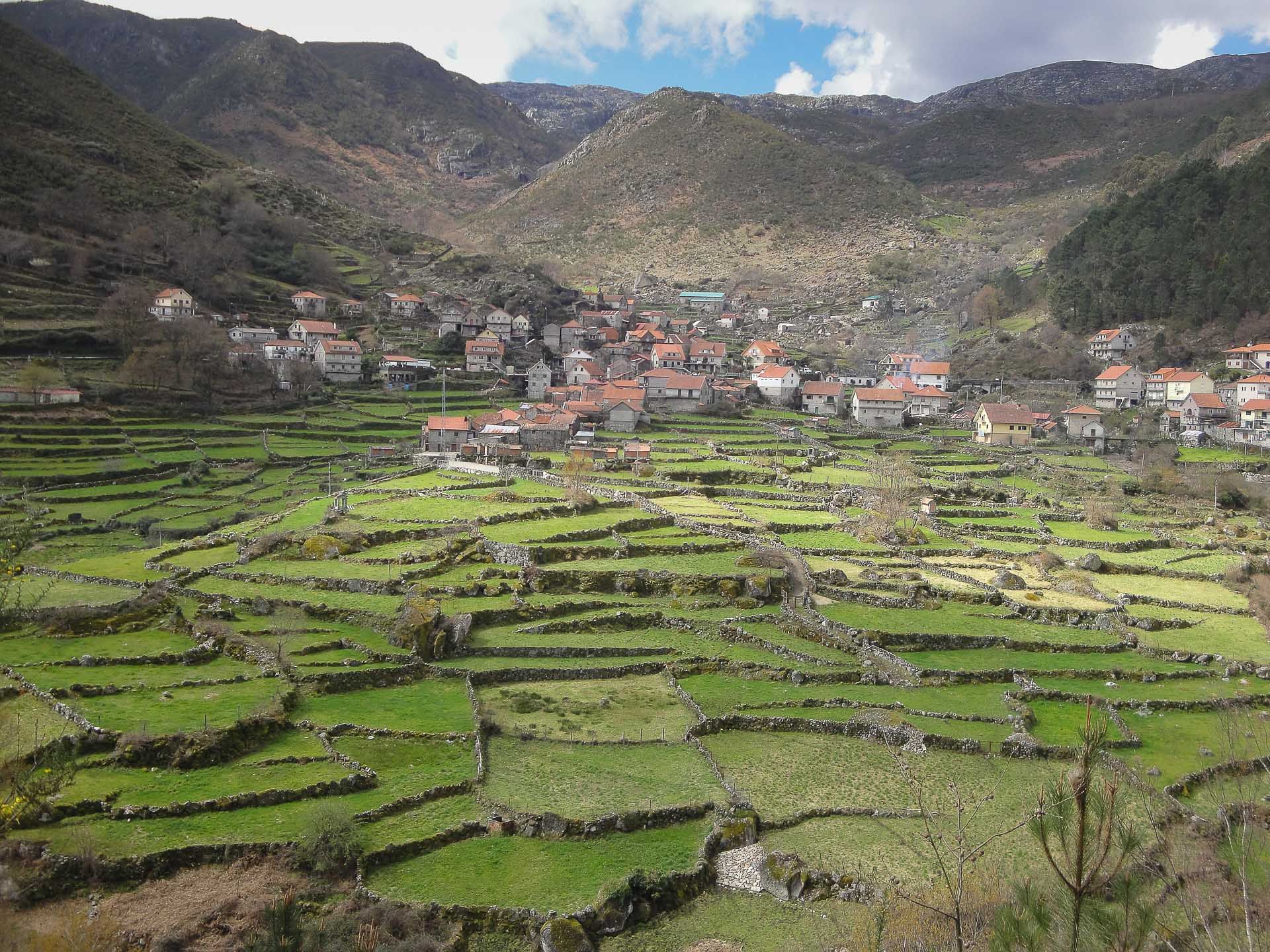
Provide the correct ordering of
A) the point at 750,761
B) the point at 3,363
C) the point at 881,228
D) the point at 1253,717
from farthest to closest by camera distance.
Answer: the point at 881,228, the point at 3,363, the point at 1253,717, the point at 750,761

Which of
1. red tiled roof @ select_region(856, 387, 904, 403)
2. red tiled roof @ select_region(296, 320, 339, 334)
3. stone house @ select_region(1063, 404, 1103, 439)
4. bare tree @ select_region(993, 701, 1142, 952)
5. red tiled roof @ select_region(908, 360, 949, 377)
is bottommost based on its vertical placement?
bare tree @ select_region(993, 701, 1142, 952)

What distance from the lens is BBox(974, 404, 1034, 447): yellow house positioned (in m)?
77.0

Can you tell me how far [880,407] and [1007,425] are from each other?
40.1 feet

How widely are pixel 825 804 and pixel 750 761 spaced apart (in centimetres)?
281

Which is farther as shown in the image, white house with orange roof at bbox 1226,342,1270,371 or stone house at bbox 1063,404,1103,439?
white house with orange roof at bbox 1226,342,1270,371

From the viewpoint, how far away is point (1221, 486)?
61812 millimetres

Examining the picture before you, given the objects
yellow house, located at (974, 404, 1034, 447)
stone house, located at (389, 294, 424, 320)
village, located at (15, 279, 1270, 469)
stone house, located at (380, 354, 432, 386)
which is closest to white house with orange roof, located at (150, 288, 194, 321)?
village, located at (15, 279, 1270, 469)

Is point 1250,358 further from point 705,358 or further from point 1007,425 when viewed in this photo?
point 705,358

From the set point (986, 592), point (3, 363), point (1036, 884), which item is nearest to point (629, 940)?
point (1036, 884)

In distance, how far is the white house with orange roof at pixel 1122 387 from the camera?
278 ft

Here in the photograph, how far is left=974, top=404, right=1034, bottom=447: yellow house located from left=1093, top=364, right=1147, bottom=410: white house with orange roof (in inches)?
515

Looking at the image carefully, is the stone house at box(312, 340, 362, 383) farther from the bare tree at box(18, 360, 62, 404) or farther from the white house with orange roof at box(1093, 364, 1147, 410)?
the white house with orange roof at box(1093, 364, 1147, 410)

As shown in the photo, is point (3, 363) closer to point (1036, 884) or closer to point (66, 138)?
point (66, 138)

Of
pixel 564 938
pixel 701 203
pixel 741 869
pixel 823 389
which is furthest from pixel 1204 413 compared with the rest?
pixel 701 203
